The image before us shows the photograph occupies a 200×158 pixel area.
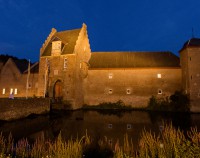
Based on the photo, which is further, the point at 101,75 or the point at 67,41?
the point at 101,75

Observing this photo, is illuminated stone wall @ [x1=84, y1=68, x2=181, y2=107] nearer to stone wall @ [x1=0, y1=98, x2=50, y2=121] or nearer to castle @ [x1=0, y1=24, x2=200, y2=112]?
castle @ [x1=0, y1=24, x2=200, y2=112]

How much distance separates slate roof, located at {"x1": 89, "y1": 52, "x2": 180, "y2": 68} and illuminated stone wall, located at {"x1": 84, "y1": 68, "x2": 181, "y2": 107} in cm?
107

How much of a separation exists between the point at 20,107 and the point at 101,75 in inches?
609

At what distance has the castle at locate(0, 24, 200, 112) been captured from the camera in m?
27.9

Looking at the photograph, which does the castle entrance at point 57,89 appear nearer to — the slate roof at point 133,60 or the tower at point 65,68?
the tower at point 65,68

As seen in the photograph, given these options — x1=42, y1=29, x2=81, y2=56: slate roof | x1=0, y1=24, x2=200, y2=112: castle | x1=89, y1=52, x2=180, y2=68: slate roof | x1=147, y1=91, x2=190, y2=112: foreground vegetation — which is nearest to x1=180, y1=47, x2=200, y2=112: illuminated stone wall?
x1=0, y1=24, x2=200, y2=112: castle

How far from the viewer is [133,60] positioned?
104 feet

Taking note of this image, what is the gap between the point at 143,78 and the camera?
29391mm

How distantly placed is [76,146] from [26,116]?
50.5ft

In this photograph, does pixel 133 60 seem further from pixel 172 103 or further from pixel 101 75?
pixel 172 103

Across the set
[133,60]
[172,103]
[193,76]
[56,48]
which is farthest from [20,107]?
[193,76]

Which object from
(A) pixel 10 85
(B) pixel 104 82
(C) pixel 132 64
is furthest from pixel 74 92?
(A) pixel 10 85

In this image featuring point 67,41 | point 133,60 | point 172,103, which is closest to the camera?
point 172,103

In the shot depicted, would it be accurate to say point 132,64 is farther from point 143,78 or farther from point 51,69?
point 51,69
